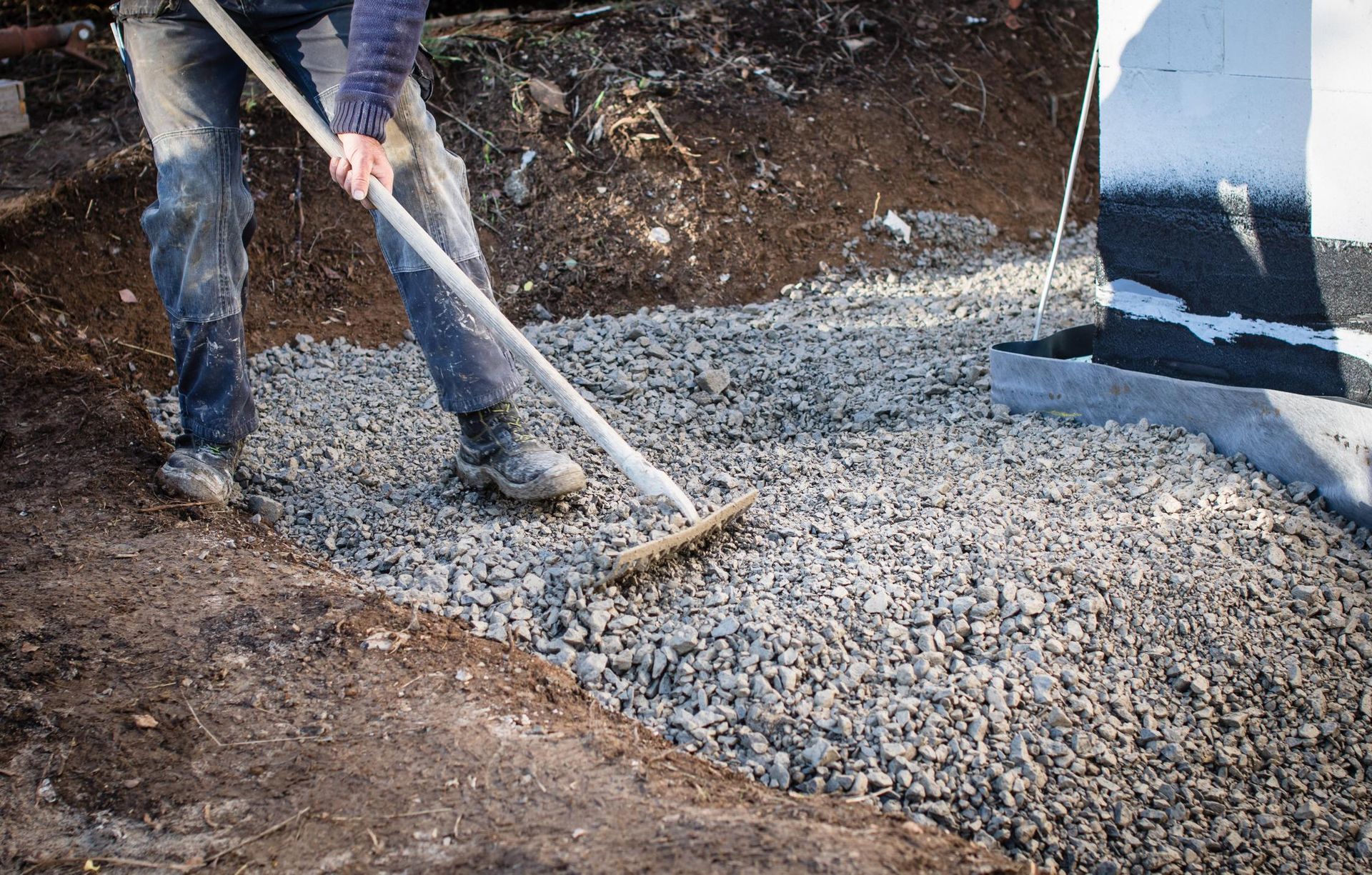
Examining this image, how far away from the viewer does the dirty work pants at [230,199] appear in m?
2.46

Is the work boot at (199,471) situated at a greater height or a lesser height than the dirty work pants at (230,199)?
lesser

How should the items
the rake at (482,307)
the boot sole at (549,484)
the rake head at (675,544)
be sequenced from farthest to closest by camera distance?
the boot sole at (549,484) → the rake at (482,307) → the rake head at (675,544)

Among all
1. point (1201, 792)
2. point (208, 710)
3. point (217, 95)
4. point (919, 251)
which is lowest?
point (1201, 792)

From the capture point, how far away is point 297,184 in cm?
439

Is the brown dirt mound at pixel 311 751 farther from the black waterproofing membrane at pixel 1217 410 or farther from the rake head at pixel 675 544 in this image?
the black waterproofing membrane at pixel 1217 410

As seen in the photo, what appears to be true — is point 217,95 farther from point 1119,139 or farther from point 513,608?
point 1119,139

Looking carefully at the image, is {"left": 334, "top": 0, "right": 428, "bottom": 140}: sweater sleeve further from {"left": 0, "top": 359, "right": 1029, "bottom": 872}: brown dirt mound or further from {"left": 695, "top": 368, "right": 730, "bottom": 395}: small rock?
{"left": 695, "top": 368, "right": 730, "bottom": 395}: small rock

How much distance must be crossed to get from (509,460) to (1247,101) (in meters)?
2.05

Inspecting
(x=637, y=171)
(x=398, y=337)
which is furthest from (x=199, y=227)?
(x=637, y=171)

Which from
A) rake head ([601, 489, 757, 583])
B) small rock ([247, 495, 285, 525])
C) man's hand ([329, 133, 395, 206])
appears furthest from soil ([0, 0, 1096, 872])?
man's hand ([329, 133, 395, 206])

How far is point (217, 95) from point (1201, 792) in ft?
8.66

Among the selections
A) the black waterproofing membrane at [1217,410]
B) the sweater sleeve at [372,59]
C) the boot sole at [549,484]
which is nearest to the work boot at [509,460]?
the boot sole at [549,484]

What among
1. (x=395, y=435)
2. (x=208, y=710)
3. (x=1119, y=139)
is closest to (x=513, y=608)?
(x=208, y=710)

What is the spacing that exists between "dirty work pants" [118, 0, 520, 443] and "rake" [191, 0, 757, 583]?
0.11 metres
